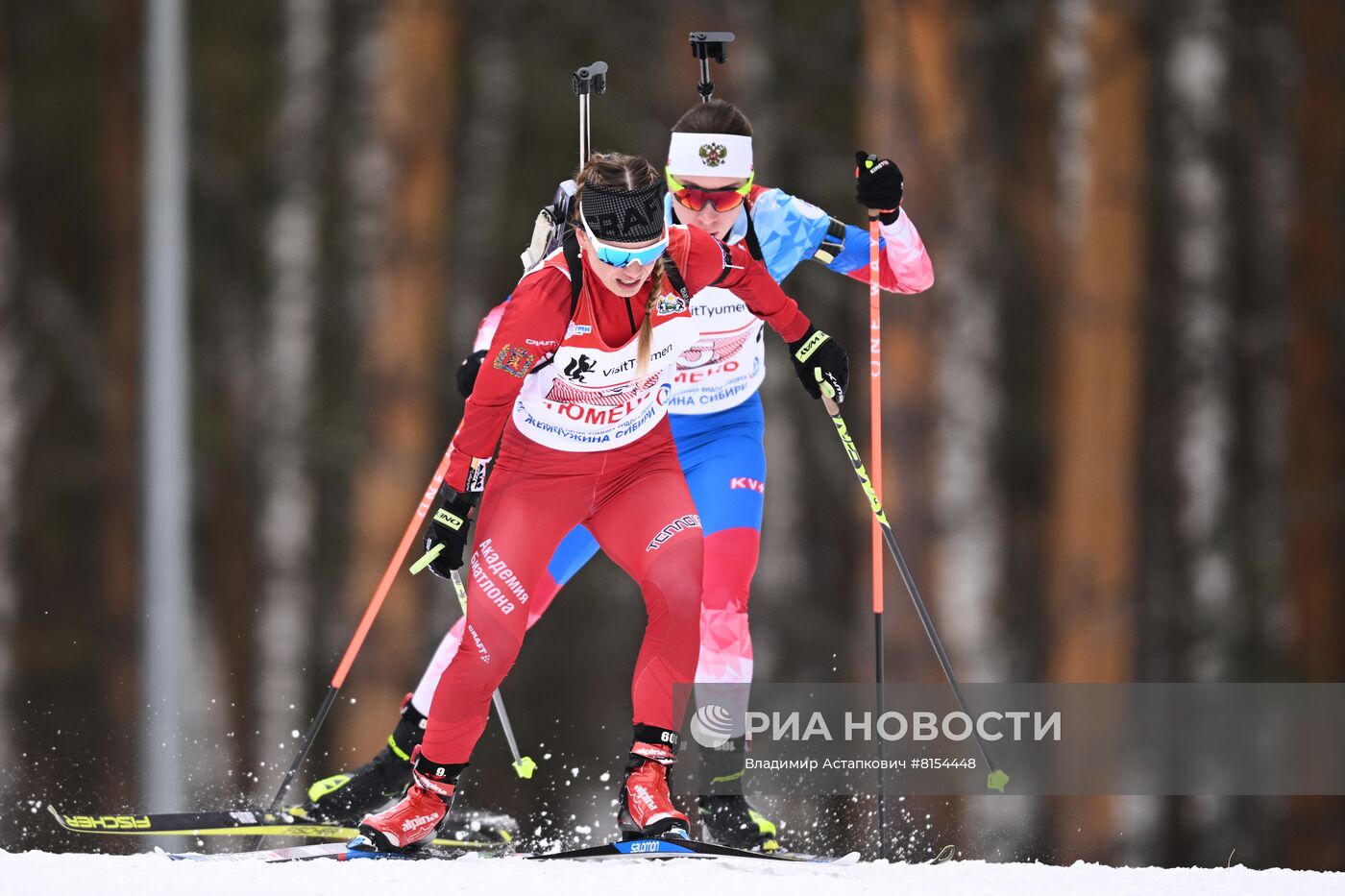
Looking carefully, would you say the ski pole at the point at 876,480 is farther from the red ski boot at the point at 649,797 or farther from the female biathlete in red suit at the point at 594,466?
the red ski boot at the point at 649,797

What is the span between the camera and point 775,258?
194 inches

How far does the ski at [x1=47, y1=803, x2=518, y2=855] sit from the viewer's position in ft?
17.0

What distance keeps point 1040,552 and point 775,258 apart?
835 centimetres

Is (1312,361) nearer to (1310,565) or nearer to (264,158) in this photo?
(1310,565)

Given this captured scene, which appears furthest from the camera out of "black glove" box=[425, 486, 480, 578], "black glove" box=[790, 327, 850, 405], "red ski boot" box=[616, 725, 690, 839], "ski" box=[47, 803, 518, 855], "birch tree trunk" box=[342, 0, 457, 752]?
"birch tree trunk" box=[342, 0, 457, 752]

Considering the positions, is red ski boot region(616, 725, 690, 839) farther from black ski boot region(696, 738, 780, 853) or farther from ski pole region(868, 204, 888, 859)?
ski pole region(868, 204, 888, 859)

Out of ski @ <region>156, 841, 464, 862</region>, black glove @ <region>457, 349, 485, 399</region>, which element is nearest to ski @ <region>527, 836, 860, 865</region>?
ski @ <region>156, 841, 464, 862</region>

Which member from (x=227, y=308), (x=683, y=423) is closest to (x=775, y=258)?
(x=683, y=423)

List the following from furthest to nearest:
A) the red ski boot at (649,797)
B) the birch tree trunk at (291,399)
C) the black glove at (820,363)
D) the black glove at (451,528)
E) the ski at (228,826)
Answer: the birch tree trunk at (291,399) < the ski at (228,826) < the black glove at (820,363) < the red ski boot at (649,797) < the black glove at (451,528)

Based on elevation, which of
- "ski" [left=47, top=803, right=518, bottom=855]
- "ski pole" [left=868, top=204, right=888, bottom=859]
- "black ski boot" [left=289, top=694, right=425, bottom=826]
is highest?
"ski pole" [left=868, top=204, right=888, bottom=859]

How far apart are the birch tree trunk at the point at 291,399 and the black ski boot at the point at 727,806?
7970mm

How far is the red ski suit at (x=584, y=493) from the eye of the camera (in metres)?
4.13

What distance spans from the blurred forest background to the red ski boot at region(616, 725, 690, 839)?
13.7 ft

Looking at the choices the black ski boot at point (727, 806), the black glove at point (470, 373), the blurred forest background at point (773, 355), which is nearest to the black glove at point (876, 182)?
the black glove at point (470, 373)
